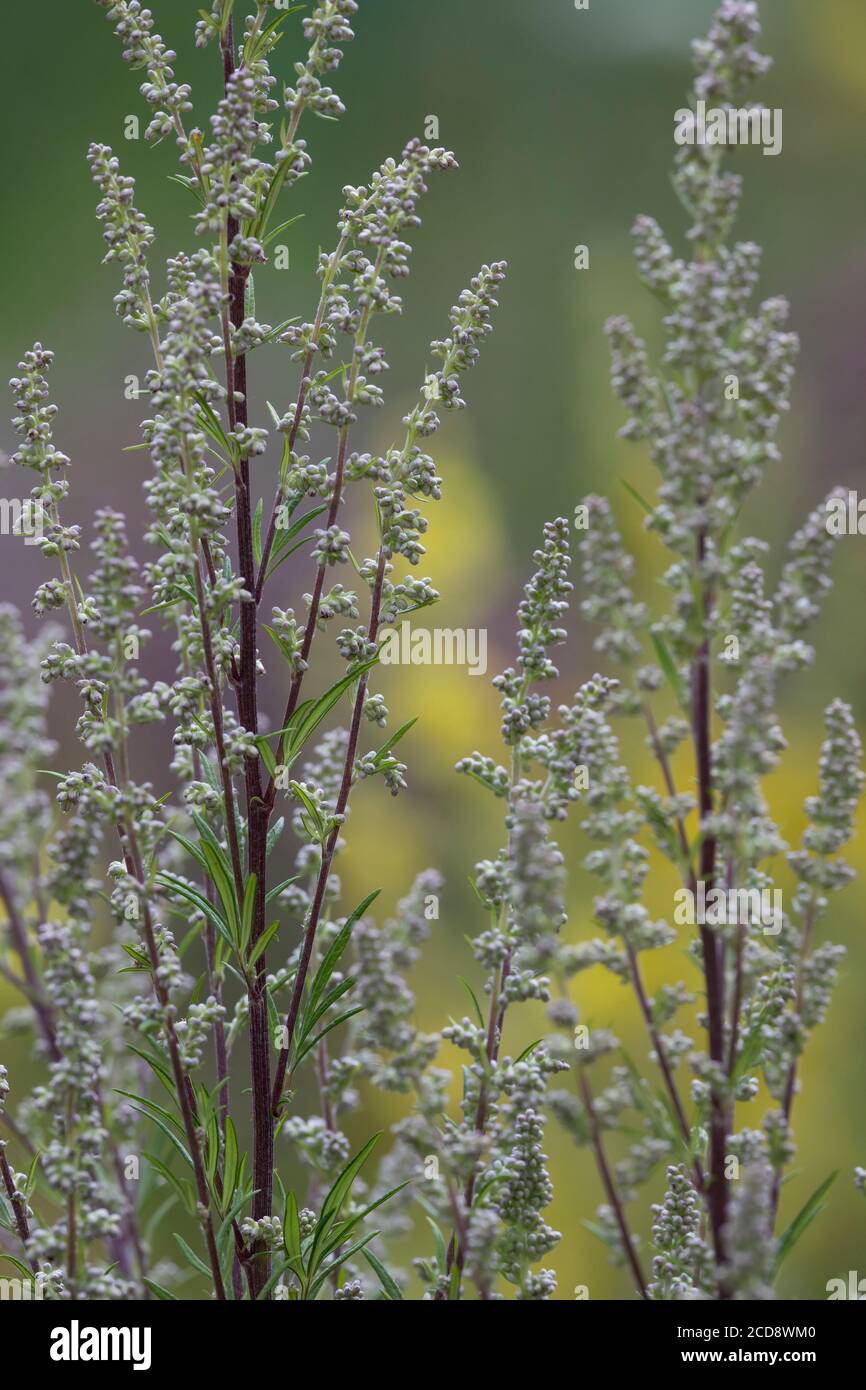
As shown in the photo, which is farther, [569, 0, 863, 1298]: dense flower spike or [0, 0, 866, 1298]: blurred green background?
[0, 0, 866, 1298]: blurred green background

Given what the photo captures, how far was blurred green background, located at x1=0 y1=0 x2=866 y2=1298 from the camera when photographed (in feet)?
5.63

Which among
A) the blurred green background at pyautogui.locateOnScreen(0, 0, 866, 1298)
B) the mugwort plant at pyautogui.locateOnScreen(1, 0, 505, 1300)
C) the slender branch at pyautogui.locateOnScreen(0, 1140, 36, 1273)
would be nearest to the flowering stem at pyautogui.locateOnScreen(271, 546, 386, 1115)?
the mugwort plant at pyautogui.locateOnScreen(1, 0, 505, 1300)

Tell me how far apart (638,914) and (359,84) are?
1.59 metres

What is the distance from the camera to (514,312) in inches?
70.8

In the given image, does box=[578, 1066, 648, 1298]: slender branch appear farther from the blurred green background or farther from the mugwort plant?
the blurred green background

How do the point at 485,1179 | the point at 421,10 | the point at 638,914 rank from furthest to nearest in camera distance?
the point at 421,10
the point at 485,1179
the point at 638,914

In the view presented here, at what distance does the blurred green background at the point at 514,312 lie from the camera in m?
1.72

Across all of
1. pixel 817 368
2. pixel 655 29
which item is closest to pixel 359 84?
pixel 655 29

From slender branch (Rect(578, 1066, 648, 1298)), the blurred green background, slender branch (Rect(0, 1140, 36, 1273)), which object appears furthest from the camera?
the blurred green background

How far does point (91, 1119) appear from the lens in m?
0.56

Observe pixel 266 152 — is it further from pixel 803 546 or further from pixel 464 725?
pixel 803 546

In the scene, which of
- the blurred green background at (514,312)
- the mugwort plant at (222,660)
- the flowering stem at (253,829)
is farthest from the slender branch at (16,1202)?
the blurred green background at (514,312)

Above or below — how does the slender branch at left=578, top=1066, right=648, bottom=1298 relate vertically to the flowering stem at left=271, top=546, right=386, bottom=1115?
below

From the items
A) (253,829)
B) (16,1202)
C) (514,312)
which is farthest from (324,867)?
(514,312)
